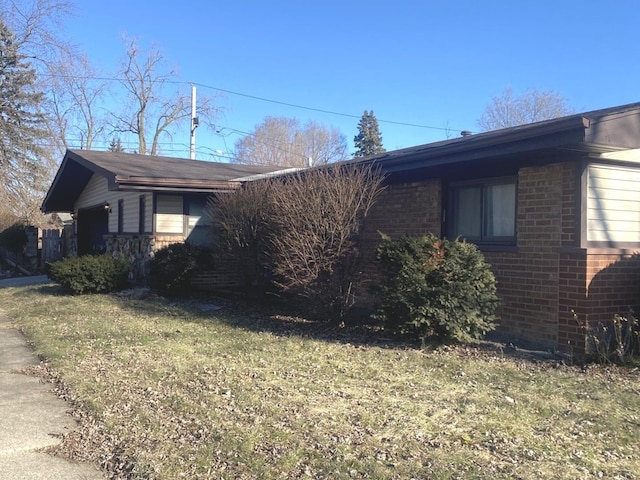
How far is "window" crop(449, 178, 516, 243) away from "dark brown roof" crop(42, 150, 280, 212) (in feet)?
19.6

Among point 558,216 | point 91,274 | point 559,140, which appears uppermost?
point 559,140

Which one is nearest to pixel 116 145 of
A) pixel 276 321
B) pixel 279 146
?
pixel 279 146

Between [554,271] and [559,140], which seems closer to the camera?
[559,140]

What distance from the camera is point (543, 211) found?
7441 mm

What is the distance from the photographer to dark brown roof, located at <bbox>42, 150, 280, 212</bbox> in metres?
12.5

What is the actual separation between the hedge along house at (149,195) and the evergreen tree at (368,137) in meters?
41.9

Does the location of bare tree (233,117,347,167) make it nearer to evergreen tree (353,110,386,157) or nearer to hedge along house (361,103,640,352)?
evergreen tree (353,110,386,157)

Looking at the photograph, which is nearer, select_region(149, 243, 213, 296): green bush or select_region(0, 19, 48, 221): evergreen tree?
select_region(149, 243, 213, 296): green bush

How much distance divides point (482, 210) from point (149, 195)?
8488 mm

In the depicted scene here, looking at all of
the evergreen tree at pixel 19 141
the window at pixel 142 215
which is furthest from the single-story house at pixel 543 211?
the evergreen tree at pixel 19 141

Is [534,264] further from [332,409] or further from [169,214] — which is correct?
[169,214]

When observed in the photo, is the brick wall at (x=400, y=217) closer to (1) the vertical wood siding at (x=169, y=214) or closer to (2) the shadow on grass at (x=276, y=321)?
(2) the shadow on grass at (x=276, y=321)

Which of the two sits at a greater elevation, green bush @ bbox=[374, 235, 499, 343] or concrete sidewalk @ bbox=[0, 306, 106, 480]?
green bush @ bbox=[374, 235, 499, 343]

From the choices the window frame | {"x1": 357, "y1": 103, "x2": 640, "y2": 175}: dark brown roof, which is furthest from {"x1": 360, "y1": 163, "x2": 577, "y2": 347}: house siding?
{"x1": 357, "y1": 103, "x2": 640, "y2": 175}: dark brown roof
